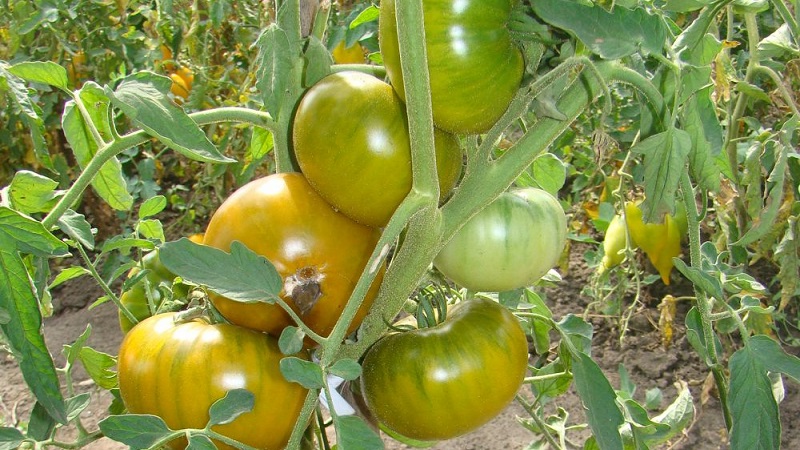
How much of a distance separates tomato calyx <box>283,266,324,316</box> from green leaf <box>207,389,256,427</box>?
8 centimetres

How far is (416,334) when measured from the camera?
60 cm

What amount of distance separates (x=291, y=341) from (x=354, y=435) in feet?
0.26

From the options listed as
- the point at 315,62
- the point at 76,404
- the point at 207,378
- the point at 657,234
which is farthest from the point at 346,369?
the point at 657,234

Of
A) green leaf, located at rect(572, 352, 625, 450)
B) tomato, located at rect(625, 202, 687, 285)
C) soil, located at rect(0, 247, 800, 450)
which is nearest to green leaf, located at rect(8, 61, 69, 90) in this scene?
green leaf, located at rect(572, 352, 625, 450)

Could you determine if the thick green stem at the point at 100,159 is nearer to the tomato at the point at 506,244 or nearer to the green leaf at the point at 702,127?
the tomato at the point at 506,244

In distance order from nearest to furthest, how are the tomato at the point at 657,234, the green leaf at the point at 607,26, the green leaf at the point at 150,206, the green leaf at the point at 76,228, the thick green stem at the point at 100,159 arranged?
the green leaf at the point at 607,26 → the thick green stem at the point at 100,159 → the green leaf at the point at 76,228 → the green leaf at the point at 150,206 → the tomato at the point at 657,234

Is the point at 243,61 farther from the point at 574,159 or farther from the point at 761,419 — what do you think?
the point at 761,419

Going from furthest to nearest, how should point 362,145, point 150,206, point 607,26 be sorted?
point 150,206 < point 362,145 < point 607,26

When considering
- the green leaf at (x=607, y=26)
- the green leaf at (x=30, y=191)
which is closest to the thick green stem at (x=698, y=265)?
the green leaf at (x=607, y=26)

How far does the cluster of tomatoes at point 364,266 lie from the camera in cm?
51

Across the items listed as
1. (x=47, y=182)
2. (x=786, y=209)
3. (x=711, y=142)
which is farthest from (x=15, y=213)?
(x=786, y=209)

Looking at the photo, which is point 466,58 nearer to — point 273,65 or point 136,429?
point 273,65

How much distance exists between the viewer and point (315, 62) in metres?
0.57

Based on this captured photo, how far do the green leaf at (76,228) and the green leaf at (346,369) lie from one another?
0.98 ft
